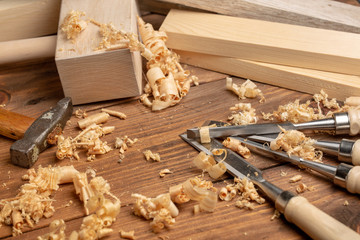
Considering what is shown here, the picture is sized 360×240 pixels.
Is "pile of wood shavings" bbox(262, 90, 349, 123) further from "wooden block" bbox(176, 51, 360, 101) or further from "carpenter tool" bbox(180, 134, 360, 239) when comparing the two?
"carpenter tool" bbox(180, 134, 360, 239)

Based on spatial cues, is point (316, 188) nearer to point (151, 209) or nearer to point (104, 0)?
point (151, 209)

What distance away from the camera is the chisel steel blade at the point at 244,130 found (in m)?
1.43

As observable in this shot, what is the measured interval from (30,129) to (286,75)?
0.95m

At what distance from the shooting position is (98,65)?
1620 millimetres

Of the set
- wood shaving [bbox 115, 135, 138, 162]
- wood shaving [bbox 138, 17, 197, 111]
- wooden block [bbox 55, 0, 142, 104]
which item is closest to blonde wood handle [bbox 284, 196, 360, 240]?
wood shaving [bbox 115, 135, 138, 162]

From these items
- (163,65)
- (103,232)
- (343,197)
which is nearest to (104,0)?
(163,65)

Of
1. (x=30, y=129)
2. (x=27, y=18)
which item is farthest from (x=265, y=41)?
(x=27, y=18)

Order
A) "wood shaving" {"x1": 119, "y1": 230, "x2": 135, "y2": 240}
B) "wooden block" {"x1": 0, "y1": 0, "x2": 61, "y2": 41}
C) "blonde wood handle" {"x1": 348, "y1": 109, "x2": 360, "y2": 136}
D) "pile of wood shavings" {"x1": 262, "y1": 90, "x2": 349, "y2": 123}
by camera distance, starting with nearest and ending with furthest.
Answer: "wood shaving" {"x1": 119, "y1": 230, "x2": 135, "y2": 240} → "blonde wood handle" {"x1": 348, "y1": 109, "x2": 360, "y2": 136} → "pile of wood shavings" {"x1": 262, "y1": 90, "x2": 349, "y2": 123} → "wooden block" {"x1": 0, "y1": 0, "x2": 61, "y2": 41}

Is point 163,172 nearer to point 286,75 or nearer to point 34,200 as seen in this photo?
point 34,200

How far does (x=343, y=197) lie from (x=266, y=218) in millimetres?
233

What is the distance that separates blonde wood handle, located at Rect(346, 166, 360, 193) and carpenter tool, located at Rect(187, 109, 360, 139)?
23 cm

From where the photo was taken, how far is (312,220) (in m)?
1.08

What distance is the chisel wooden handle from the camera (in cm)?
152

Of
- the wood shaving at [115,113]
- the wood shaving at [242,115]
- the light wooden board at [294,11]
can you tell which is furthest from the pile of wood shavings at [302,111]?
the wood shaving at [115,113]
